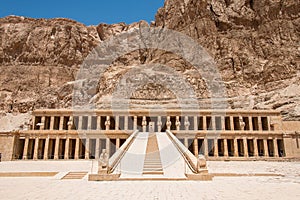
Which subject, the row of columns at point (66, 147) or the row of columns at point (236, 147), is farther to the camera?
the row of columns at point (66, 147)

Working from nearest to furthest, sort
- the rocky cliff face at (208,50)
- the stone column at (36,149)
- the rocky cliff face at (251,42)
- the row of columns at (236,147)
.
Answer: the stone column at (36,149)
the row of columns at (236,147)
the rocky cliff face at (251,42)
the rocky cliff face at (208,50)

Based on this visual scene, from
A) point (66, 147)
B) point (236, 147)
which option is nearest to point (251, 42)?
point (236, 147)

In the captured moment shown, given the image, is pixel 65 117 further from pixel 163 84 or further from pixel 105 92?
pixel 163 84

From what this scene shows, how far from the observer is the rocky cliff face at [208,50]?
51.4 m

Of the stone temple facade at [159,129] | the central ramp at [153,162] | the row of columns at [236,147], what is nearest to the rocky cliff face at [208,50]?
the stone temple facade at [159,129]

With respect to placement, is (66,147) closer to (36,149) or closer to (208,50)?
(36,149)

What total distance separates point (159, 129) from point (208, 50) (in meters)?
30.0

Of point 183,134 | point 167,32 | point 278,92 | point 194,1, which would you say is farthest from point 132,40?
point 183,134

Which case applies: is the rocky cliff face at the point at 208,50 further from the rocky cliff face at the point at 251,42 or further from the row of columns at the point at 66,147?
the row of columns at the point at 66,147

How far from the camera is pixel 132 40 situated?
284 feet

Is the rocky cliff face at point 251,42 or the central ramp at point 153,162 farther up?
the rocky cliff face at point 251,42

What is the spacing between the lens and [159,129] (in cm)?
3916

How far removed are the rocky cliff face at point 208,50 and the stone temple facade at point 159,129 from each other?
26.4 ft

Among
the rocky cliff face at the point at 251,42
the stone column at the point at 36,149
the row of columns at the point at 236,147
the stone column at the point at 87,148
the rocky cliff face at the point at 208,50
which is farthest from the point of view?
the rocky cliff face at the point at 208,50
